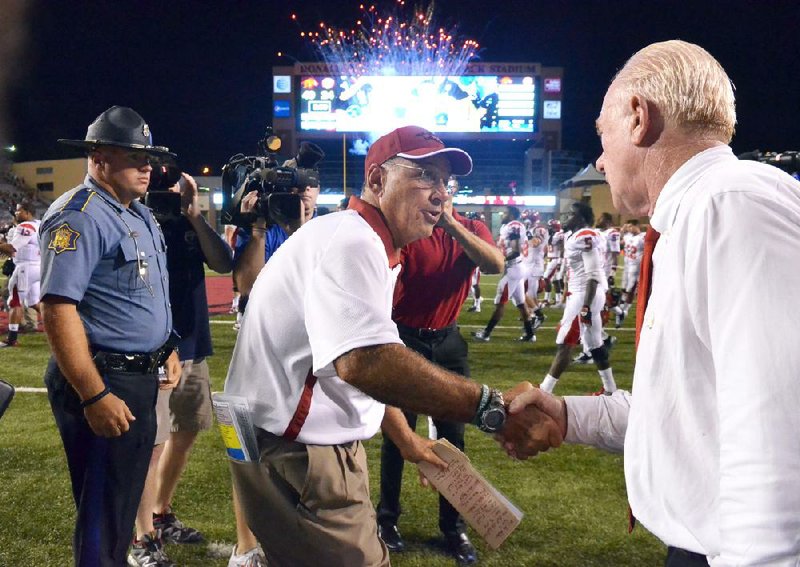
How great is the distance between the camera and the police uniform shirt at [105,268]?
291 centimetres

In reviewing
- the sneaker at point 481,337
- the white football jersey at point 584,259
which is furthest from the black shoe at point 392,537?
the sneaker at point 481,337

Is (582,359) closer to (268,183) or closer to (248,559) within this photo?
(268,183)

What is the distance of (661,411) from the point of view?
1.32 meters

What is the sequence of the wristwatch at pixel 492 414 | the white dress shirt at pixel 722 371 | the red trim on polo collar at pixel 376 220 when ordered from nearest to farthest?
the white dress shirt at pixel 722 371 → the wristwatch at pixel 492 414 → the red trim on polo collar at pixel 376 220

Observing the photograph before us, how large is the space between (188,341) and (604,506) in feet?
10.6

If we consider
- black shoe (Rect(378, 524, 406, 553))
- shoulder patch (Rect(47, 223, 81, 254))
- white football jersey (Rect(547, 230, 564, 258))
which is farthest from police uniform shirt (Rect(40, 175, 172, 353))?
white football jersey (Rect(547, 230, 564, 258))

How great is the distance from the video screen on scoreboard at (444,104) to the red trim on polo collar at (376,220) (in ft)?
193

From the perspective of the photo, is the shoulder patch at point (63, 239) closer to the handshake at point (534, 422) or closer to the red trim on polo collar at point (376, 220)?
the red trim on polo collar at point (376, 220)

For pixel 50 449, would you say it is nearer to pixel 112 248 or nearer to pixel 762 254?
pixel 112 248

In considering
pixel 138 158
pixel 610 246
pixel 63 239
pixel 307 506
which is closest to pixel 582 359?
pixel 138 158

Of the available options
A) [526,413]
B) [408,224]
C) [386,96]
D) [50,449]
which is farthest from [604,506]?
[386,96]

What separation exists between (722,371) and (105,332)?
271cm

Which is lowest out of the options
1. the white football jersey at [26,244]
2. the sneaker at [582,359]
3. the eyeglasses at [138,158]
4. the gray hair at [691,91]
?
the sneaker at [582,359]

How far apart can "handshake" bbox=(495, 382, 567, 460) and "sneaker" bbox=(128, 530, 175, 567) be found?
103 inches
